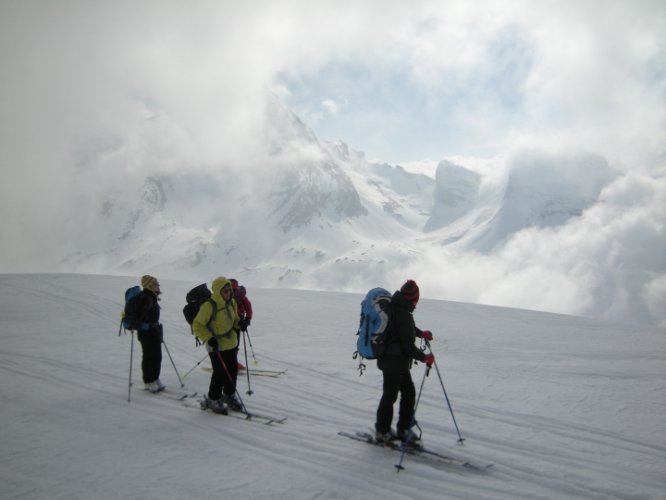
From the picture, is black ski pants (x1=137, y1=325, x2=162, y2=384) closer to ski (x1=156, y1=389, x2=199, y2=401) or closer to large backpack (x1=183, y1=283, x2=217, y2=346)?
ski (x1=156, y1=389, x2=199, y2=401)

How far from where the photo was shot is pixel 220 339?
771 cm

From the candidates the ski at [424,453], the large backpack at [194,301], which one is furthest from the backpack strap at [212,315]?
the ski at [424,453]

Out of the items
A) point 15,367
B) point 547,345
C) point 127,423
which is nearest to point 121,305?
point 15,367

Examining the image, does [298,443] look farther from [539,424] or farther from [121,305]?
[121,305]

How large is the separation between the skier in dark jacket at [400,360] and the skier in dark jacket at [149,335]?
4858mm

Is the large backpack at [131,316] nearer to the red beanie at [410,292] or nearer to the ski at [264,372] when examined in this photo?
the ski at [264,372]

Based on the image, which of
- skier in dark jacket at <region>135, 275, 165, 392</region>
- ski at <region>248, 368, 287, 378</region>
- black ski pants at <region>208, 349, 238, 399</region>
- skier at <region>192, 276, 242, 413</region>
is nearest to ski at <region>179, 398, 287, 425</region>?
skier at <region>192, 276, 242, 413</region>

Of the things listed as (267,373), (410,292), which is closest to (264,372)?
(267,373)

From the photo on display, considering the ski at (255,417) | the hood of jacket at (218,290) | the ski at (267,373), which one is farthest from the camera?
the ski at (267,373)

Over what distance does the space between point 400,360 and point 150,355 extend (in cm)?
538

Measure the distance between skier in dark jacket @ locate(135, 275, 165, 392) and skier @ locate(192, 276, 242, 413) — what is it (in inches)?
68.0

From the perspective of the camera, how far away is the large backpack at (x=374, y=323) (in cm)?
620

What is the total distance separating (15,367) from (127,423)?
5.02m

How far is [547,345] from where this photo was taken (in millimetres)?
14734
